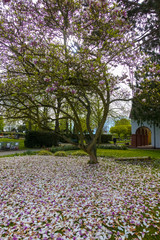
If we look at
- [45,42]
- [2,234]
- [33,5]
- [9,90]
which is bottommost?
[2,234]

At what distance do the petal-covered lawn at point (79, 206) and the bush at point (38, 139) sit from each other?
42.7 feet

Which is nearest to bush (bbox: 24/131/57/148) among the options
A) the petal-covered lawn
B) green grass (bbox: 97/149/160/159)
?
green grass (bbox: 97/149/160/159)

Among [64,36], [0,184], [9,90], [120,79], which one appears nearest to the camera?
[0,184]

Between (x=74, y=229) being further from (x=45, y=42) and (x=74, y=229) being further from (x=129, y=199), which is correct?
(x=45, y=42)

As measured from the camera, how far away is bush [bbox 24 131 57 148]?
19438mm

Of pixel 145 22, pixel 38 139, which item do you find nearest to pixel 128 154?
pixel 145 22

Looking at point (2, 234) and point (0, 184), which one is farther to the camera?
point (0, 184)

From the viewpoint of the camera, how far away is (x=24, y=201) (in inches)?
170

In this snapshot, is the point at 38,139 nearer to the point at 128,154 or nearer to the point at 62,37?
the point at 128,154

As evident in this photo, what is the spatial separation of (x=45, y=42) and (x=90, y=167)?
17.8 feet

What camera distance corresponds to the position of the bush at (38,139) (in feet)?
63.8


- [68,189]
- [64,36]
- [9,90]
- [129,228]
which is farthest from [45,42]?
[129,228]

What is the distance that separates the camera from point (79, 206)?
3.98m

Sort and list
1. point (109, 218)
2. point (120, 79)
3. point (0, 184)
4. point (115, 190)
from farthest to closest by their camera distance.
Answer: point (120, 79), point (0, 184), point (115, 190), point (109, 218)
